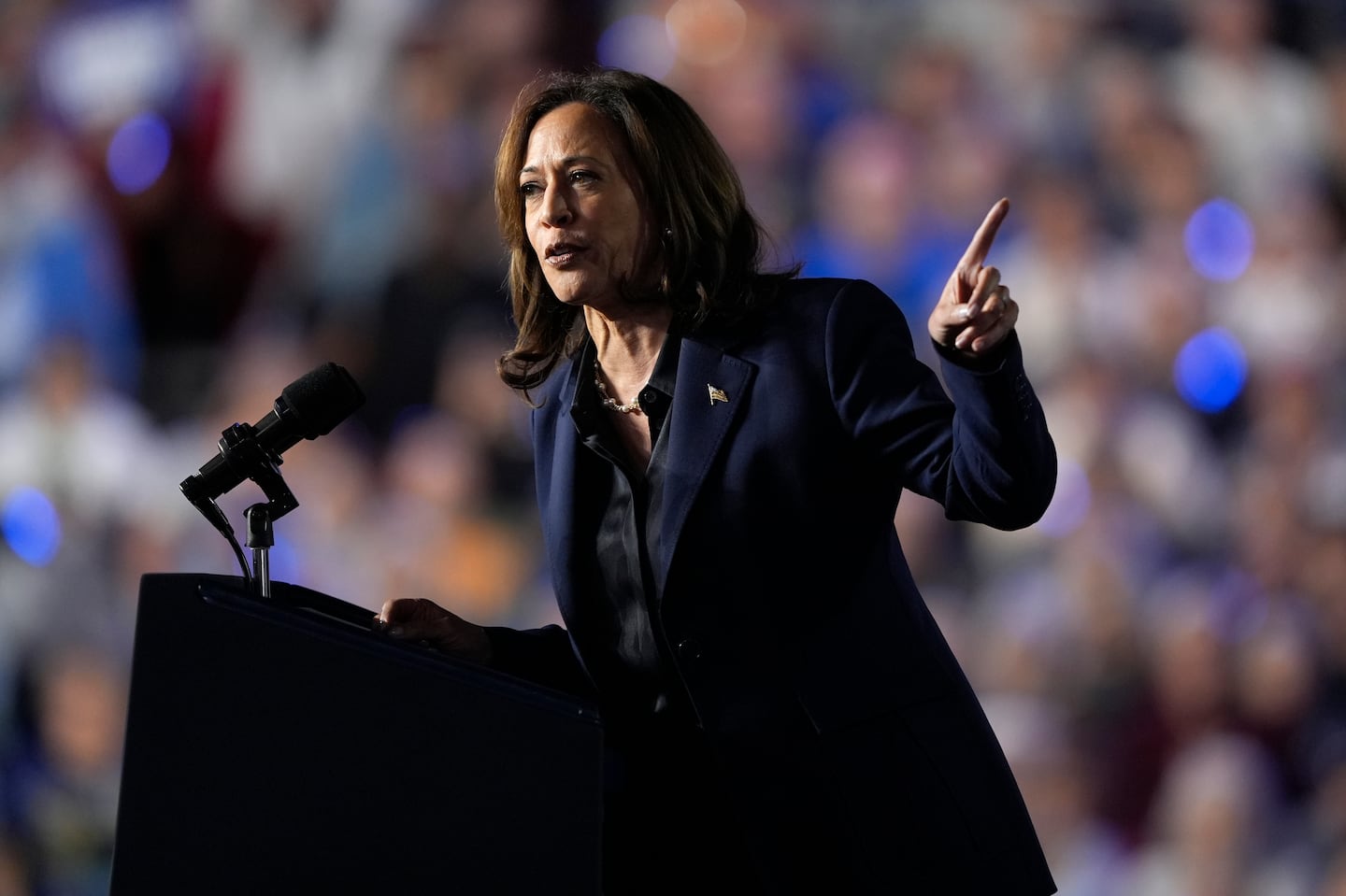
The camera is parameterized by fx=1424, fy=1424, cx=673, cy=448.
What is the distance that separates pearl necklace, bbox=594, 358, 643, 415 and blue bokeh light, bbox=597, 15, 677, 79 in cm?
235

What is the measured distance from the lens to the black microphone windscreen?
4.57ft

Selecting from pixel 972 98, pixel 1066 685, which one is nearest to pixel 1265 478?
pixel 1066 685

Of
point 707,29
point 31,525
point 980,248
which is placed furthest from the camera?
point 31,525

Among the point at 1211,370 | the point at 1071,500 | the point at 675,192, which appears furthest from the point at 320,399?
the point at 1211,370

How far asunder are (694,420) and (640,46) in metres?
2.66

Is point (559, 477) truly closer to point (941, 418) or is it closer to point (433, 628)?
point (433, 628)

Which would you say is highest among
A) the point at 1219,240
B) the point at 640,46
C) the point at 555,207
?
the point at 640,46

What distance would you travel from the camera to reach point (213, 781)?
1170 mm

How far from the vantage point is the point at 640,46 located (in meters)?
4.02

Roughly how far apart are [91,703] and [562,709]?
368 cm

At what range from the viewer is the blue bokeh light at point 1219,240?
3.45 metres

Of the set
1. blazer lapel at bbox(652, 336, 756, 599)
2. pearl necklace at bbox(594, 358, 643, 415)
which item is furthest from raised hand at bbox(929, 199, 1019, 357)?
pearl necklace at bbox(594, 358, 643, 415)

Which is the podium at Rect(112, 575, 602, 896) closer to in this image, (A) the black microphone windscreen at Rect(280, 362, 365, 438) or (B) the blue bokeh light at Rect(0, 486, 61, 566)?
(A) the black microphone windscreen at Rect(280, 362, 365, 438)

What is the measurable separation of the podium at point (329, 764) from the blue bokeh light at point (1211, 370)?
2.60m
